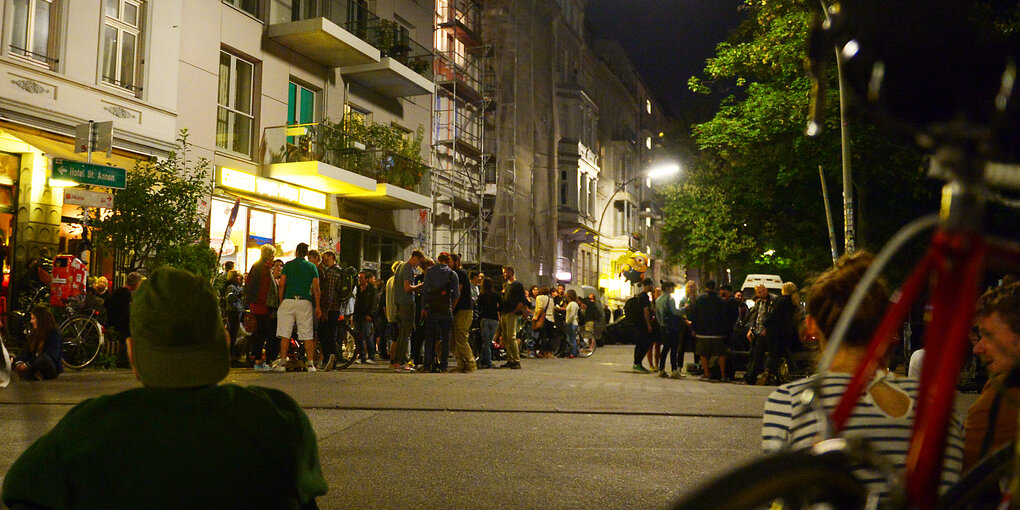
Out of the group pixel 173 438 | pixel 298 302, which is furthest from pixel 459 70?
pixel 173 438

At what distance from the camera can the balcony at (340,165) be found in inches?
829

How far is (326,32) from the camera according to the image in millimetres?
21156

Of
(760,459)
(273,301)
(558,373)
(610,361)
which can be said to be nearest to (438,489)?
(760,459)

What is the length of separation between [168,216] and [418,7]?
16174 mm

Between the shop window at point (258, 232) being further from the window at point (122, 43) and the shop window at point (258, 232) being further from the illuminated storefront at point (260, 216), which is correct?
the window at point (122, 43)

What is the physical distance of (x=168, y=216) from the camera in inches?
577

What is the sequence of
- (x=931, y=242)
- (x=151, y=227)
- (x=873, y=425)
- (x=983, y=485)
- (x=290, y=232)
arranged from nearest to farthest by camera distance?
(x=931, y=242), (x=983, y=485), (x=873, y=425), (x=151, y=227), (x=290, y=232)

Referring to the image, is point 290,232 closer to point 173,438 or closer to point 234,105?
point 234,105

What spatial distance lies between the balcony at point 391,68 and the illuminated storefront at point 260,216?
3729mm

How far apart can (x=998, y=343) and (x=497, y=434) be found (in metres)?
4.87

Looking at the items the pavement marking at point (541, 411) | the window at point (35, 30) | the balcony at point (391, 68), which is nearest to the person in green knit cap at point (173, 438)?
the pavement marking at point (541, 411)

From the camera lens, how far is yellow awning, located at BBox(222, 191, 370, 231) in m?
20.4

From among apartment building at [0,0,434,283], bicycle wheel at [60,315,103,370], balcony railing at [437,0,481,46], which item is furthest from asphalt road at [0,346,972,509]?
balcony railing at [437,0,481,46]

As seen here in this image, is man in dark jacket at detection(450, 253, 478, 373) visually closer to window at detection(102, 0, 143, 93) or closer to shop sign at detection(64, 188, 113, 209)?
shop sign at detection(64, 188, 113, 209)
